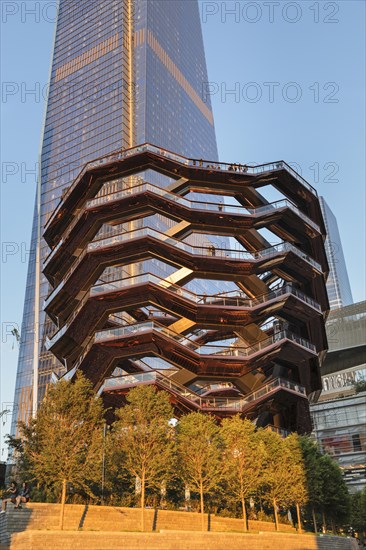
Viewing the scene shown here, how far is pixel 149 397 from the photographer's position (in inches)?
1486

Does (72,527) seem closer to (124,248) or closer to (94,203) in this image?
(124,248)

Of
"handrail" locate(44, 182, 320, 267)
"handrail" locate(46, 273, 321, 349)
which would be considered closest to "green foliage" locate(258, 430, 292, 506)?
"handrail" locate(46, 273, 321, 349)

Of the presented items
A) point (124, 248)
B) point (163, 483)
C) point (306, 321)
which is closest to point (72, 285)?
point (124, 248)

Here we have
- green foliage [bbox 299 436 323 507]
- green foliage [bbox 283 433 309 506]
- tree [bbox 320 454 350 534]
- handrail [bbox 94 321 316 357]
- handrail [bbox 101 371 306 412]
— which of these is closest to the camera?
green foliage [bbox 283 433 309 506]

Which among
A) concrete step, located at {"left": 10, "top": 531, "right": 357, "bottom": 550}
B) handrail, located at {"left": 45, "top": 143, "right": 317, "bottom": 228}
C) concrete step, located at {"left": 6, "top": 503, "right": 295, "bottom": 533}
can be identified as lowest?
concrete step, located at {"left": 10, "top": 531, "right": 357, "bottom": 550}

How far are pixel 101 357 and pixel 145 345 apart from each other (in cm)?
511

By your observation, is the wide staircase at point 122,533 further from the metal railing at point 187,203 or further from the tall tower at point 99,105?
the tall tower at point 99,105

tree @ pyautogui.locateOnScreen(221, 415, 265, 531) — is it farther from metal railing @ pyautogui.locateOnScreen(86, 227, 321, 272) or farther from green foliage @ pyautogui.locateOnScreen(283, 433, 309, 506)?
metal railing @ pyautogui.locateOnScreen(86, 227, 321, 272)

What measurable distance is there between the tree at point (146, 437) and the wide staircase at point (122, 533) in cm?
245

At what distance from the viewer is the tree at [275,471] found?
4244cm

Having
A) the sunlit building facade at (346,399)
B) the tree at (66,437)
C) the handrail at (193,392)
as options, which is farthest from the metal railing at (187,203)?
→ the sunlit building facade at (346,399)

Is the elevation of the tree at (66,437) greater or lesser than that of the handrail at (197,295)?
lesser

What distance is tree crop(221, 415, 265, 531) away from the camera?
38.8 metres

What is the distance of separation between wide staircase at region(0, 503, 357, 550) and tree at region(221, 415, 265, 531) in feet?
8.46
